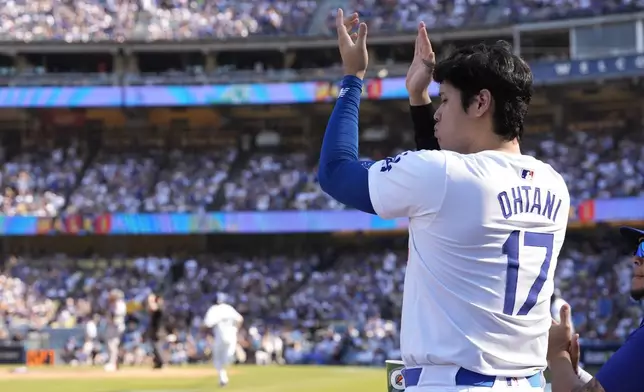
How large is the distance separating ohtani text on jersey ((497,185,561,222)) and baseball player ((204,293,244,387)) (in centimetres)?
1720

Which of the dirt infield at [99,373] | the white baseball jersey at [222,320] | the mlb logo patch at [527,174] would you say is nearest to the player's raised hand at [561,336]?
the mlb logo patch at [527,174]

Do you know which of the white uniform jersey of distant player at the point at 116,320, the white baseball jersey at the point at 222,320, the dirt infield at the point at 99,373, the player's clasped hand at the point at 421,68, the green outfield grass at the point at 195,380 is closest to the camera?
the player's clasped hand at the point at 421,68

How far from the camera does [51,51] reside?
1474 inches

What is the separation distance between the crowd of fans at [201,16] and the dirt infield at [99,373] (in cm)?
1592

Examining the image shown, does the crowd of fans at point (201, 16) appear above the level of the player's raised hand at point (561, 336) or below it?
above

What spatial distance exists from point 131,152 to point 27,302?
30.4ft

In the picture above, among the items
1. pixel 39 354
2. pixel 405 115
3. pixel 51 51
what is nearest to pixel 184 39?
pixel 51 51

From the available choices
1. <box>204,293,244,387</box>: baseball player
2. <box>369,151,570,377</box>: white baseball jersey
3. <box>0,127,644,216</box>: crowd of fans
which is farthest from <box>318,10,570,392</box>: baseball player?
<box>0,127,644,216</box>: crowd of fans

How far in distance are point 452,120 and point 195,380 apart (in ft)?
62.4

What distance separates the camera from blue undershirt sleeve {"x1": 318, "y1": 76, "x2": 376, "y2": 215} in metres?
3.00

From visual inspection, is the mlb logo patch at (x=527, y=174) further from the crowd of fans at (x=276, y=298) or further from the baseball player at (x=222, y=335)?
the crowd of fans at (x=276, y=298)

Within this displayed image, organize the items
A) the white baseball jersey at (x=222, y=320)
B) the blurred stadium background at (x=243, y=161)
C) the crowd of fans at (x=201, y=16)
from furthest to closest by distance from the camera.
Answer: the crowd of fans at (x=201, y=16) < the blurred stadium background at (x=243, y=161) < the white baseball jersey at (x=222, y=320)

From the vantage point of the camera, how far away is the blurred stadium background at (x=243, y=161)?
3105 cm

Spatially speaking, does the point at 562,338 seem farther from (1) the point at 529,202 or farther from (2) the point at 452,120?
(2) the point at 452,120
